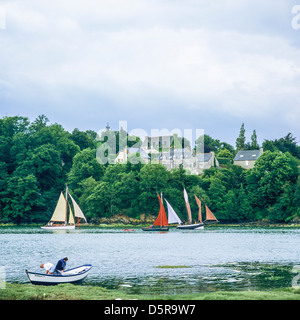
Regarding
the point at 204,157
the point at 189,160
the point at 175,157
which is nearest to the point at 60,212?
the point at 189,160

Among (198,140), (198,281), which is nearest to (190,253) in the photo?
(198,281)

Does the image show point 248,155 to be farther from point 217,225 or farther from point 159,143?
point 217,225

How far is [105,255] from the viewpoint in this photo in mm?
40938

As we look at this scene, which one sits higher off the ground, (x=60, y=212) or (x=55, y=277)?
(x=60, y=212)

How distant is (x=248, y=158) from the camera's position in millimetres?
129000

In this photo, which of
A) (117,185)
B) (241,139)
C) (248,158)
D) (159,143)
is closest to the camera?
(117,185)

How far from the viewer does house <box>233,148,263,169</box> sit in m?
128

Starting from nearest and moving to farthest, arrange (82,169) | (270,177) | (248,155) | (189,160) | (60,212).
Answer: (60,212), (270,177), (82,169), (189,160), (248,155)

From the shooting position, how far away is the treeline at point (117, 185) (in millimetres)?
98812

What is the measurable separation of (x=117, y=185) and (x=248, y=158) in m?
43.5

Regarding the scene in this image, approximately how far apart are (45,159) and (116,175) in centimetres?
1527

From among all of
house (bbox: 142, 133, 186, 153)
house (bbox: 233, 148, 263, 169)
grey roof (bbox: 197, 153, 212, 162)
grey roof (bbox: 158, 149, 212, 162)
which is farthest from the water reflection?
house (bbox: 142, 133, 186, 153)
